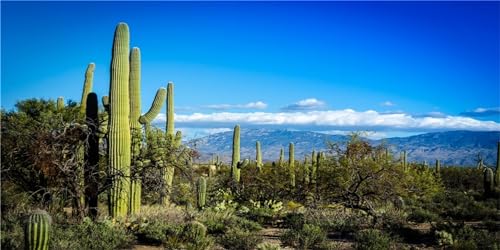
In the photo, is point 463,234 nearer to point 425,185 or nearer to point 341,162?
point 341,162

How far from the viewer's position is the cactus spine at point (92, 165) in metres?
14.7

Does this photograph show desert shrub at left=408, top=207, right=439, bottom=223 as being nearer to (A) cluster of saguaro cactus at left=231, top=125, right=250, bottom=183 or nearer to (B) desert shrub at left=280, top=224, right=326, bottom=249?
(B) desert shrub at left=280, top=224, right=326, bottom=249

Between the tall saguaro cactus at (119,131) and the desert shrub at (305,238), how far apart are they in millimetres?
4545

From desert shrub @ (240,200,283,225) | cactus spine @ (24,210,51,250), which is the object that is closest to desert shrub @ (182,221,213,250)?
cactus spine @ (24,210,51,250)

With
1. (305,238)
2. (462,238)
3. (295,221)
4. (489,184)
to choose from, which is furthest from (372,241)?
(489,184)

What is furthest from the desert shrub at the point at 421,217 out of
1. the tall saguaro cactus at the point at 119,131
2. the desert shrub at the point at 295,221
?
the tall saguaro cactus at the point at 119,131

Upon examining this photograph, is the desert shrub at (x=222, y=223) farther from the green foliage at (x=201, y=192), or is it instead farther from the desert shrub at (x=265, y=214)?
the green foliage at (x=201, y=192)

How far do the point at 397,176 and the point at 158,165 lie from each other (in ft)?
30.9

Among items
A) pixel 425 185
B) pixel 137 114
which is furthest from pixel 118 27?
pixel 425 185

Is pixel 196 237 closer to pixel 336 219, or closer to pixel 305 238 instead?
pixel 305 238

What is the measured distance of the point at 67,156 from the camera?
14.9 metres

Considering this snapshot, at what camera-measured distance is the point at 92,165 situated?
1509cm

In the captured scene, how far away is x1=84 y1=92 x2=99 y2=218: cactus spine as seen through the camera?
14719mm

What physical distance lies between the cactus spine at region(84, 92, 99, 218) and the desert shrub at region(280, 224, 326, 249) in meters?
5.23
